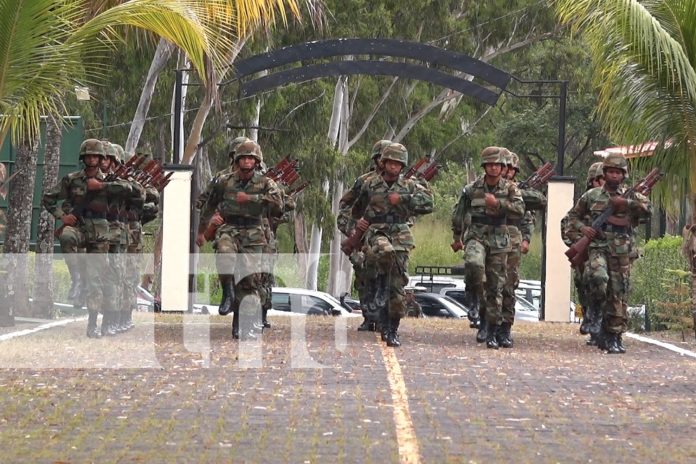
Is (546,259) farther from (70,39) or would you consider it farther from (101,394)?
(101,394)

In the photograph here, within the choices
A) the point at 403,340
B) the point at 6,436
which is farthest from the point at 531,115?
the point at 6,436

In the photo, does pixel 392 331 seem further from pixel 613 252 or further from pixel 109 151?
pixel 109 151

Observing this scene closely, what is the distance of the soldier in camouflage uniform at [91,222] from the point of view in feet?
57.2

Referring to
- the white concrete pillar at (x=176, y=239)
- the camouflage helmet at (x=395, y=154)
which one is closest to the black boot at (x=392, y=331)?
the camouflage helmet at (x=395, y=154)

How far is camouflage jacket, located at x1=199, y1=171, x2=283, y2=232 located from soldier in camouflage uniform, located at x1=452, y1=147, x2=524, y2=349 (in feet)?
6.57

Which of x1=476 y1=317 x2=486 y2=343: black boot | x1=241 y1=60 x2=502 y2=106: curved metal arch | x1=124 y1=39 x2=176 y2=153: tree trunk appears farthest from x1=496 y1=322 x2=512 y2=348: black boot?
x1=124 y1=39 x2=176 y2=153: tree trunk

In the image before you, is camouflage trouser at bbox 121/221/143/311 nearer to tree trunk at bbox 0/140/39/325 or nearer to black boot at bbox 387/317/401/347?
tree trunk at bbox 0/140/39/325

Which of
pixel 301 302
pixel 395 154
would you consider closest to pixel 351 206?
pixel 395 154

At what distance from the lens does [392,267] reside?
55.6 feet

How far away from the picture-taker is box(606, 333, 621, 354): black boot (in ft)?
56.1

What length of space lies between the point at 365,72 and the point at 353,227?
653 centimetres

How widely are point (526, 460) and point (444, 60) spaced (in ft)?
51.5

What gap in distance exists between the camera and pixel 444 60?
24266 millimetres

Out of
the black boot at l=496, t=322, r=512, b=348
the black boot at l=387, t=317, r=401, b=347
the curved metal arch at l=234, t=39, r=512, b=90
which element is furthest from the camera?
the curved metal arch at l=234, t=39, r=512, b=90
